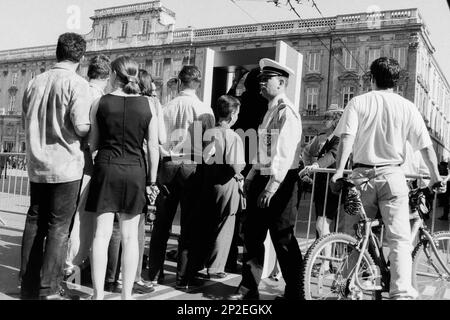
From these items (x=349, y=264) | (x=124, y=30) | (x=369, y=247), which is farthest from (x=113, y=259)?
(x=124, y=30)

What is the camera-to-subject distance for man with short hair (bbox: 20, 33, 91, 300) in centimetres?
323

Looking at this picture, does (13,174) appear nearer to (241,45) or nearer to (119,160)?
(241,45)

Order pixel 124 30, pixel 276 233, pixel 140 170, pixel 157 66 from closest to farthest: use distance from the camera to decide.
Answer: pixel 140 170 < pixel 276 233 < pixel 124 30 < pixel 157 66

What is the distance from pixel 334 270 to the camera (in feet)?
10.3

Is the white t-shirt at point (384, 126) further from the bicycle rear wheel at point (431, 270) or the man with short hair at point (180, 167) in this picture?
the man with short hair at point (180, 167)

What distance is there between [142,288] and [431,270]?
232 centimetres

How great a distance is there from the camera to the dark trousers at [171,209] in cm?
396

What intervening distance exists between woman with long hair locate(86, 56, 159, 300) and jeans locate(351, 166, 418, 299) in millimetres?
1562

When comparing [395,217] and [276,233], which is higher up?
[395,217]

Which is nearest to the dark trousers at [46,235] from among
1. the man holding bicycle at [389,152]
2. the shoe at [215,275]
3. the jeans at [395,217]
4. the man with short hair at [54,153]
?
the man with short hair at [54,153]

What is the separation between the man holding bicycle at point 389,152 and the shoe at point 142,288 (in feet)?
5.88

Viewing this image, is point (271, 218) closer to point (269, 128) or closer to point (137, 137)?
point (269, 128)
